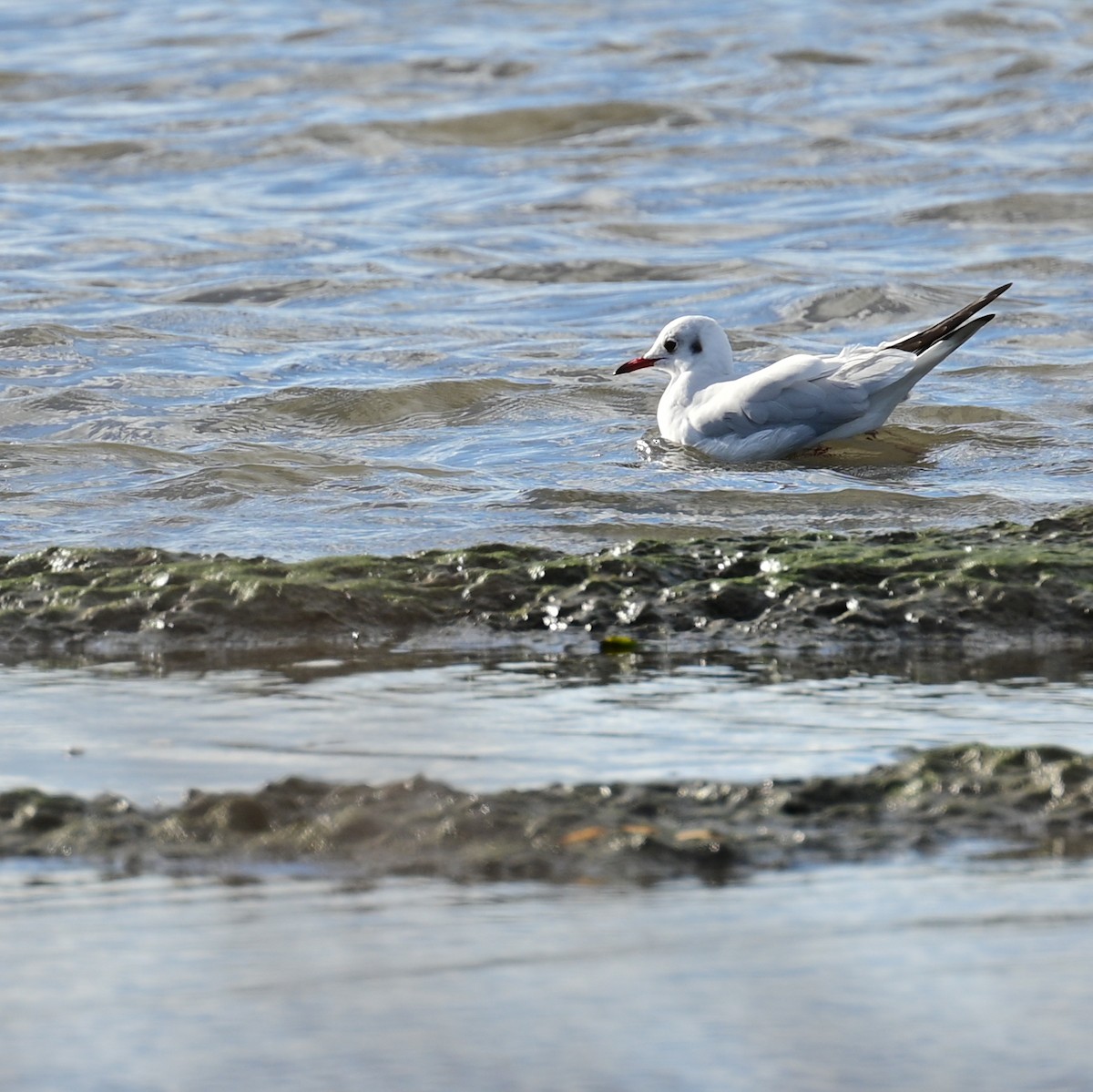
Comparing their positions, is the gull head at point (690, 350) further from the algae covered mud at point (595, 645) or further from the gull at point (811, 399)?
the algae covered mud at point (595, 645)

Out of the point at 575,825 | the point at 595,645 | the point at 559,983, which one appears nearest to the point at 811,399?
the point at 595,645

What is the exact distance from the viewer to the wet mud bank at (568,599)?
4.45 meters

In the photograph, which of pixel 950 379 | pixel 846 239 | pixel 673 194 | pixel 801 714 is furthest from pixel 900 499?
pixel 673 194

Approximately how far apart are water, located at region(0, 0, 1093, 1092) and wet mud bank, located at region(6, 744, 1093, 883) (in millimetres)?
88

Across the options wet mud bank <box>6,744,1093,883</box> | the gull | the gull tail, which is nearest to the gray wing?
the gull

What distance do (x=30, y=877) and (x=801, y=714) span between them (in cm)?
149

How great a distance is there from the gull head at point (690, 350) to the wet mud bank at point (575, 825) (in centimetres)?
532

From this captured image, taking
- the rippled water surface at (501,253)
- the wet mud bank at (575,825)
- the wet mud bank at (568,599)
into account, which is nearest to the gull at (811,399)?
the rippled water surface at (501,253)

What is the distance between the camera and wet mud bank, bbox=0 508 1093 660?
14.6ft

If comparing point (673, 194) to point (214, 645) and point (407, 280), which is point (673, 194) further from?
point (214, 645)

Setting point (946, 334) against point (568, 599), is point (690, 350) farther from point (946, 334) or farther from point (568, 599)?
point (568, 599)

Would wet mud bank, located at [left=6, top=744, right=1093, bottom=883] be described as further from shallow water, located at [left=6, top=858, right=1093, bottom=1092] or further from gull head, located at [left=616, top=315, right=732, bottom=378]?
gull head, located at [left=616, top=315, right=732, bottom=378]

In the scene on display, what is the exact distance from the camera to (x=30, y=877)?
2.83 meters

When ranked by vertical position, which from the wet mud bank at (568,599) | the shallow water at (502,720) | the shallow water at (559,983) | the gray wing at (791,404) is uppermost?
the gray wing at (791,404)
